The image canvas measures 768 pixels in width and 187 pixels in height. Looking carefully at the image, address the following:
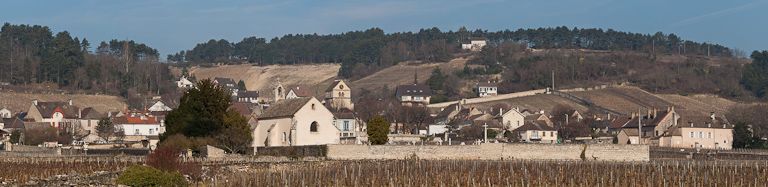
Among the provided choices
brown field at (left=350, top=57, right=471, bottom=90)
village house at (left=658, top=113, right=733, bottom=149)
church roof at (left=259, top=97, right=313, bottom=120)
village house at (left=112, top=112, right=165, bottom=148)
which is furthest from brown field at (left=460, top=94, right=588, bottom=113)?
church roof at (left=259, top=97, right=313, bottom=120)

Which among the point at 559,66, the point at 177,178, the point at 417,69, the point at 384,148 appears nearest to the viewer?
the point at 177,178

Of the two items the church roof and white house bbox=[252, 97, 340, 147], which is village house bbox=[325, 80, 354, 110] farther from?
white house bbox=[252, 97, 340, 147]

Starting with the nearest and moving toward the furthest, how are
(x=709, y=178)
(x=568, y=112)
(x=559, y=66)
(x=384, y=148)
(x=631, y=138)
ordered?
(x=709, y=178) < (x=384, y=148) < (x=631, y=138) < (x=568, y=112) < (x=559, y=66)

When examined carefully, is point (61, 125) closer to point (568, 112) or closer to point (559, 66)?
point (568, 112)

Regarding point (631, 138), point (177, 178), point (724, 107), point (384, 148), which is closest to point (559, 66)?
point (724, 107)

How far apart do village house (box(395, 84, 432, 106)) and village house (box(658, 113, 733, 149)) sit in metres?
55.5

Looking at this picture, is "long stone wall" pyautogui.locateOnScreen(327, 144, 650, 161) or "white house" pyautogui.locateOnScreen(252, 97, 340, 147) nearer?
"long stone wall" pyautogui.locateOnScreen(327, 144, 650, 161)

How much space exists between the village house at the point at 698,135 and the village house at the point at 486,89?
58611 millimetres

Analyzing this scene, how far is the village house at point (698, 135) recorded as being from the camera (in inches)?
3755

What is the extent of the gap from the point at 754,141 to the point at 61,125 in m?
55.1

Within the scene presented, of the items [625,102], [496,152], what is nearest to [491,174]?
[496,152]

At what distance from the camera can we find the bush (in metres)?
39.5

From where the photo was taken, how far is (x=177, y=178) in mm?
40719

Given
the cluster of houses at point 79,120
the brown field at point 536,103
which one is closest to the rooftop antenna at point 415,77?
the brown field at point 536,103
